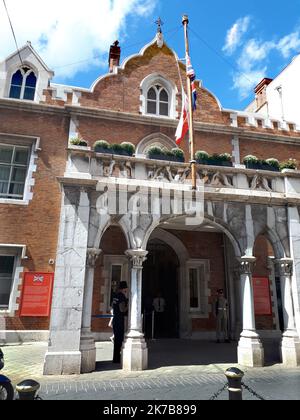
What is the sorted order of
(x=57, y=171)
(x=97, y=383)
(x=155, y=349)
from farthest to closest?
1. (x=57, y=171)
2. (x=155, y=349)
3. (x=97, y=383)

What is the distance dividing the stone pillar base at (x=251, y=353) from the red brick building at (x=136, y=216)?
31mm

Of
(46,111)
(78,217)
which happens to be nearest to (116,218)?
(78,217)

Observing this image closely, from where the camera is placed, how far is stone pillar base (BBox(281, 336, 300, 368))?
7625 mm

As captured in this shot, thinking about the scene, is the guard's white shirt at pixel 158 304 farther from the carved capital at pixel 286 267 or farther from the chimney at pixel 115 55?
the chimney at pixel 115 55

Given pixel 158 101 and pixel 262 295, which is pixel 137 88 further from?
pixel 262 295

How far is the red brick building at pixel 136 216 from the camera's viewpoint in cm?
752

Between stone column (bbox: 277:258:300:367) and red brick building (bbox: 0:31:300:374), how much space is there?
0.03m

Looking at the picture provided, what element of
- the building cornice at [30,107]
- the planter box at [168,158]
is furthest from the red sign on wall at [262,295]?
the building cornice at [30,107]

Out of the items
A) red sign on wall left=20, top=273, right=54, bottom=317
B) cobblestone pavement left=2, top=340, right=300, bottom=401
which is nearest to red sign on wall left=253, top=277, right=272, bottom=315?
cobblestone pavement left=2, top=340, right=300, bottom=401

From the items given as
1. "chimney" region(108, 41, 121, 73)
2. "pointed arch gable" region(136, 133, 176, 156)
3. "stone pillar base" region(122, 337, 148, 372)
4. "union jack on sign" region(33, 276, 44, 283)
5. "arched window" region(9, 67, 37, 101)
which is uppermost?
"chimney" region(108, 41, 121, 73)

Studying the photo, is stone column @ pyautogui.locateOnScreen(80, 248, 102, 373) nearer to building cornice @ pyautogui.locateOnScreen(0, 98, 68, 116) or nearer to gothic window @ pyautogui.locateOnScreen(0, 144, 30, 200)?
gothic window @ pyautogui.locateOnScreen(0, 144, 30, 200)

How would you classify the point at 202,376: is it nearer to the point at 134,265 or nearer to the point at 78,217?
the point at 134,265
